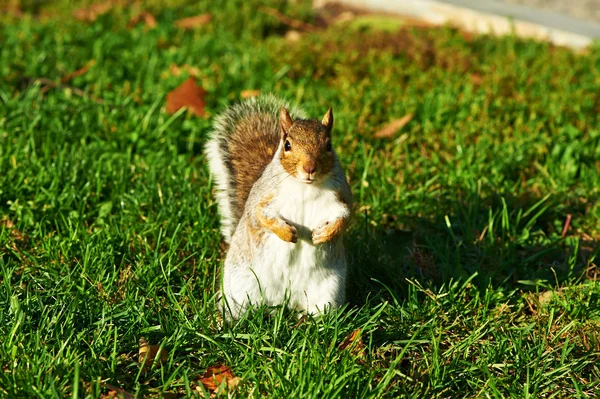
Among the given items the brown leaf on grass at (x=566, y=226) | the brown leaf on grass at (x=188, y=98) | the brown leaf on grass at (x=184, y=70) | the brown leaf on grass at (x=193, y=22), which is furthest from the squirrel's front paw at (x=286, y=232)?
the brown leaf on grass at (x=193, y=22)

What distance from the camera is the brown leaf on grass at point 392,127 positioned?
3604mm

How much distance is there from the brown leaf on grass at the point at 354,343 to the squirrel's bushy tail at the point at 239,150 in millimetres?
622

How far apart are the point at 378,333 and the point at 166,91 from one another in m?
2.08

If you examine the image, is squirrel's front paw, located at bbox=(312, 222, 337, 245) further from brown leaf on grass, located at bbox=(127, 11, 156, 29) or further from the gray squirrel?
brown leaf on grass, located at bbox=(127, 11, 156, 29)

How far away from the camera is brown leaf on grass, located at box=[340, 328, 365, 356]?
2158 millimetres

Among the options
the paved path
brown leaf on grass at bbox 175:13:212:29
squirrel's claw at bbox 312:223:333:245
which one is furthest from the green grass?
the paved path

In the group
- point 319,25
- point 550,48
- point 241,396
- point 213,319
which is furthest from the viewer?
point 319,25

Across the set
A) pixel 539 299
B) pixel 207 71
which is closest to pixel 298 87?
pixel 207 71

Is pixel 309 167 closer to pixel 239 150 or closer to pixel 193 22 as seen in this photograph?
pixel 239 150

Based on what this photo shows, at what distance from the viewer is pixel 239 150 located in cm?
271

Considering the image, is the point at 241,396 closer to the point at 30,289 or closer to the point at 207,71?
the point at 30,289

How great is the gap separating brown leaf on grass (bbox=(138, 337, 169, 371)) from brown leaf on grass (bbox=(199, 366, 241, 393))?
0.12 m

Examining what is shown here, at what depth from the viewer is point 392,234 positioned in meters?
2.93

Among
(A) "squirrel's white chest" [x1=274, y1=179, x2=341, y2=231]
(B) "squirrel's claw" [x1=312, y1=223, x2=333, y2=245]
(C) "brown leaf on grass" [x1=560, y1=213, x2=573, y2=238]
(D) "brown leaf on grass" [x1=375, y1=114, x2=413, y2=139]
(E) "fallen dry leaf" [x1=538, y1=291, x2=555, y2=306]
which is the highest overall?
(A) "squirrel's white chest" [x1=274, y1=179, x2=341, y2=231]
